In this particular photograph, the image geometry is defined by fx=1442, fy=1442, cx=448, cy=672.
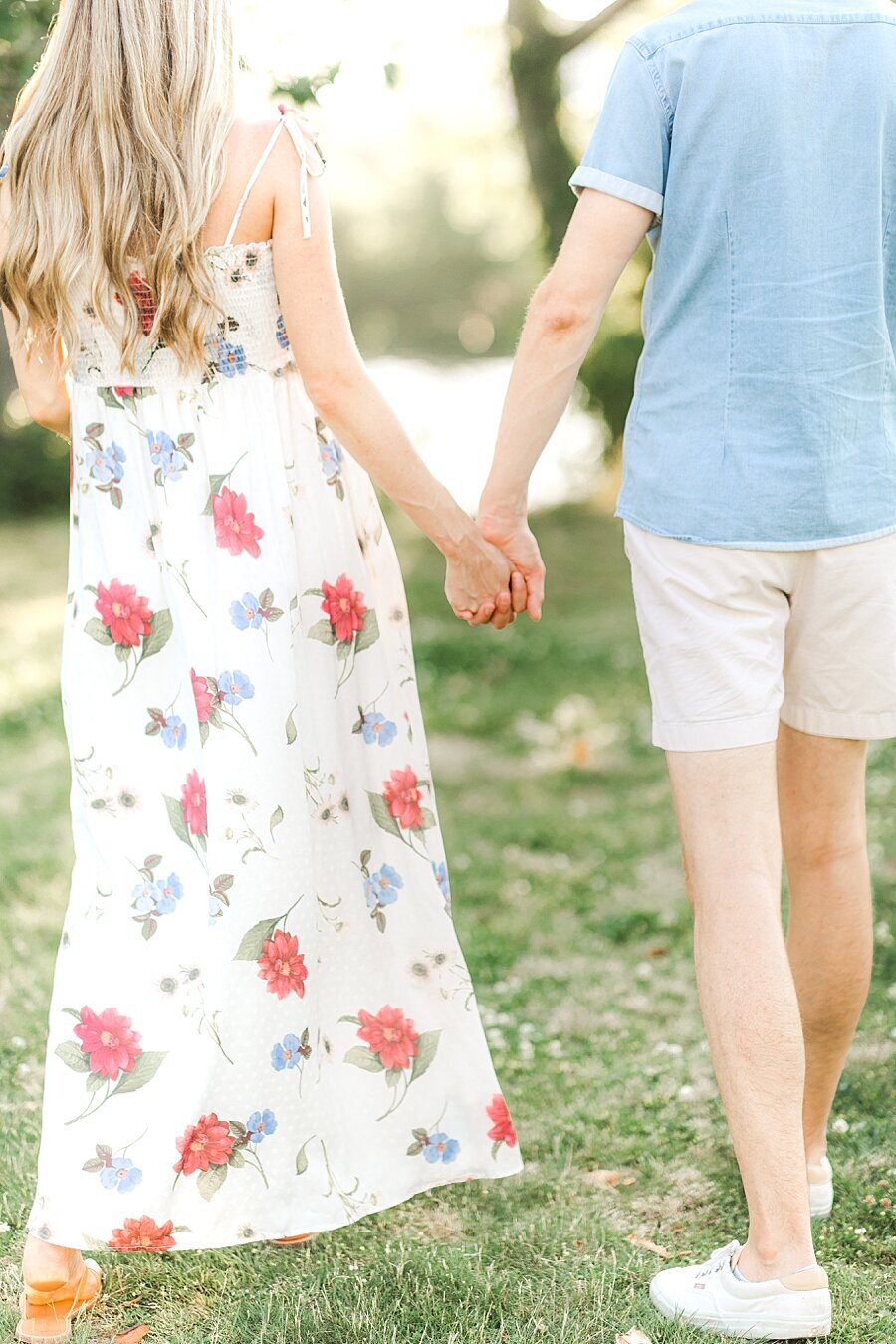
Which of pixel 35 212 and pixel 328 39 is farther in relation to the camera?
pixel 328 39

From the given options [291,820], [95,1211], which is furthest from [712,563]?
[95,1211]

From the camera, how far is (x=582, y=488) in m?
11.9

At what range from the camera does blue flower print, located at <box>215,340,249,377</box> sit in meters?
2.49

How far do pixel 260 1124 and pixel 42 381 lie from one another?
4.49ft

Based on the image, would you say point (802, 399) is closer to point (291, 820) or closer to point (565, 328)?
point (565, 328)

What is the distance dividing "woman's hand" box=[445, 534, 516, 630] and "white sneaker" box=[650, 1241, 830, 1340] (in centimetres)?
120

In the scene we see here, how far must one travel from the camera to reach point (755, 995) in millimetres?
2350

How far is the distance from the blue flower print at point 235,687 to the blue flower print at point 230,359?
523 mm

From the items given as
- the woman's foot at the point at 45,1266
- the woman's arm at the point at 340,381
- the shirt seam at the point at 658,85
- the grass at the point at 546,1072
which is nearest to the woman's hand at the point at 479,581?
the woman's arm at the point at 340,381

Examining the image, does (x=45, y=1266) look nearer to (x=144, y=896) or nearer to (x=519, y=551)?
(x=144, y=896)

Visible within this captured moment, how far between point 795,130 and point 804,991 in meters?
1.51

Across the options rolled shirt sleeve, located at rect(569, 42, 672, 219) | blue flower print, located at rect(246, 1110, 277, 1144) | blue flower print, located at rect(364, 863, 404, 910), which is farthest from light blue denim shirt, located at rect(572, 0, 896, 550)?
blue flower print, located at rect(246, 1110, 277, 1144)

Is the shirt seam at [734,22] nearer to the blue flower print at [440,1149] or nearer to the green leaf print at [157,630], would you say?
the green leaf print at [157,630]

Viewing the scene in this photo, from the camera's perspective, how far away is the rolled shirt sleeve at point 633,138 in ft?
7.27
